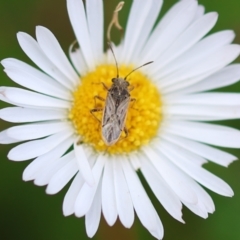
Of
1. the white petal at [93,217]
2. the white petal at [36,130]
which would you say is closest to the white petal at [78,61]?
the white petal at [36,130]

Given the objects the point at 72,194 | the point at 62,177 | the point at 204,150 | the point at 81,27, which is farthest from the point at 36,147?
the point at 204,150

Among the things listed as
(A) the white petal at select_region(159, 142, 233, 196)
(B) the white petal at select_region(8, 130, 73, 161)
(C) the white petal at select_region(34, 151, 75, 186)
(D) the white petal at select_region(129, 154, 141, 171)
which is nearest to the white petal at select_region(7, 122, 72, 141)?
(B) the white petal at select_region(8, 130, 73, 161)

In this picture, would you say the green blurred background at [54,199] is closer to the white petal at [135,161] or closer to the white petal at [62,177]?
the white petal at [135,161]

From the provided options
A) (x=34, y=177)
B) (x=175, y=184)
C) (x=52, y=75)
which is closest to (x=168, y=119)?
(x=175, y=184)

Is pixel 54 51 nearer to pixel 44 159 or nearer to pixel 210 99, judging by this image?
pixel 44 159

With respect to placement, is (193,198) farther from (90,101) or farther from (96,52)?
(96,52)

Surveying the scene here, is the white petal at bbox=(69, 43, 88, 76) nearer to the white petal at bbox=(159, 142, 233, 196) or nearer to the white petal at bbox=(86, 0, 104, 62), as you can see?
the white petal at bbox=(86, 0, 104, 62)

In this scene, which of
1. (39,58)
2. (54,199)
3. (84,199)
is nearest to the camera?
(84,199)
